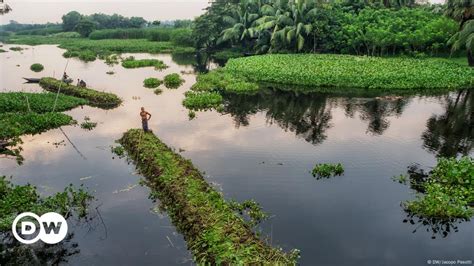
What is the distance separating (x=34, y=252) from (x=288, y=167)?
10.2 metres

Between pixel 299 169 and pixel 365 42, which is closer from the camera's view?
pixel 299 169

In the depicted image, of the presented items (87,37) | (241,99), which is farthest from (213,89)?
(87,37)

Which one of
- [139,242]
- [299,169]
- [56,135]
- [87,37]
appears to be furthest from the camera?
[87,37]

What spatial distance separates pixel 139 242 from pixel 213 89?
2338 cm

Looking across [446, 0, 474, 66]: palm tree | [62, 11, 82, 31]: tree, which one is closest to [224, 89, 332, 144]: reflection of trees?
[446, 0, 474, 66]: palm tree

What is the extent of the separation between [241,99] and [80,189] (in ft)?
58.6

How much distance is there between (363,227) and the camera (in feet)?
39.1

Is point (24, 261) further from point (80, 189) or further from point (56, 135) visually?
point (56, 135)

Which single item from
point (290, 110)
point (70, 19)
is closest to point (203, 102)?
point (290, 110)

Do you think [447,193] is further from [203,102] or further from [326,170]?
[203,102]

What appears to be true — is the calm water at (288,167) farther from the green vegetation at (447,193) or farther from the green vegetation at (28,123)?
the green vegetation at (28,123)

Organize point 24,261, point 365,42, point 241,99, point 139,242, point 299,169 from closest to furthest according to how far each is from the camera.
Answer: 1. point 24,261
2. point 139,242
3. point 299,169
4. point 241,99
5. point 365,42

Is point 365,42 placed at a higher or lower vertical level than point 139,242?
Result: higher

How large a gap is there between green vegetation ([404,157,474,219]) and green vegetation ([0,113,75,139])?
20.0 meters
